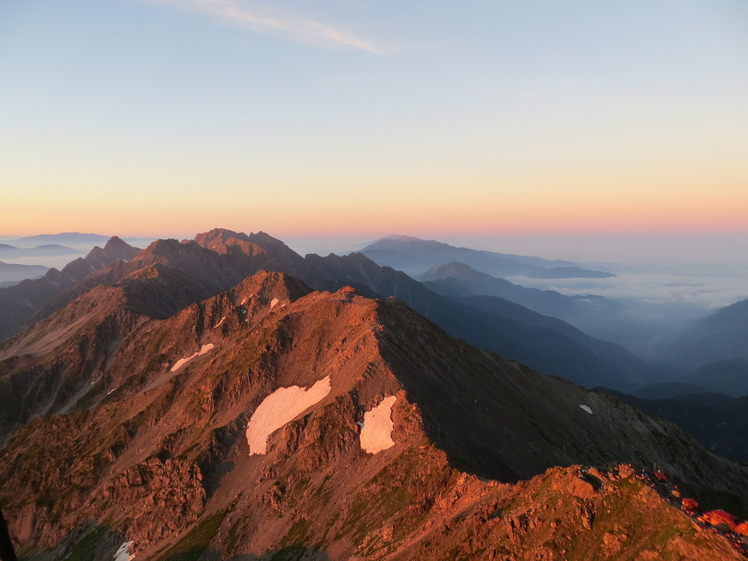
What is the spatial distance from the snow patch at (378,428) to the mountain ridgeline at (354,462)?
36cm

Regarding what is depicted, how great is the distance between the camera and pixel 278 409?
4483 inches

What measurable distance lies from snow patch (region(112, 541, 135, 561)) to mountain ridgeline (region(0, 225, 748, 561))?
1.42ft

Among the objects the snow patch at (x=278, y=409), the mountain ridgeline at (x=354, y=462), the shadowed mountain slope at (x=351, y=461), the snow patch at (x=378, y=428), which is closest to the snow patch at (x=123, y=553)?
the mountain ridgeline at (x=354, y=462)

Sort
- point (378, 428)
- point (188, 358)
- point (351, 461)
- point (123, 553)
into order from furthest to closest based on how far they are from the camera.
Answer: point (188, 358) < point (123, 553) < point (378, 428) < point (351, 461)

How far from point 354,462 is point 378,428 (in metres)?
8.33

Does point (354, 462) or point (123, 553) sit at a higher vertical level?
point (354, 462)

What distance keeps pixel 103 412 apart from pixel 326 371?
92.9 metres

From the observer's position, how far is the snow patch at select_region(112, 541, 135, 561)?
308 ft

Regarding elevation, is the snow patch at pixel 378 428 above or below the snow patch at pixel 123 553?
above

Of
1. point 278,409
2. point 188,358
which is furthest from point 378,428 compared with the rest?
point 188,358

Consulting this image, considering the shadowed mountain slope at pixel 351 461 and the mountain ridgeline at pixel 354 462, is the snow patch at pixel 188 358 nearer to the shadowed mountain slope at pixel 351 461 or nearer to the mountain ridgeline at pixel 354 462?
the mountain ridgeline at pixel 354 462

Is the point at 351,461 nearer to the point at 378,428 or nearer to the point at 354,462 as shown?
the point at 354,462

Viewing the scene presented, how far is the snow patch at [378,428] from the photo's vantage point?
88600 mm

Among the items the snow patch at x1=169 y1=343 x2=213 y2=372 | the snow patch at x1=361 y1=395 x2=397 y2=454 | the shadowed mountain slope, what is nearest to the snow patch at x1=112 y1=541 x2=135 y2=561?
the shadowed mountain slope
